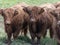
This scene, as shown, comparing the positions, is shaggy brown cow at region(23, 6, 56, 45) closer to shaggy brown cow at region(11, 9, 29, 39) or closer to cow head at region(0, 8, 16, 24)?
shaggy brown cow at region(11, 9, 29, 39)

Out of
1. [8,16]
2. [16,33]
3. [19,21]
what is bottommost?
[16,33]

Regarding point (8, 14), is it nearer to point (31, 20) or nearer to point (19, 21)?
point (19, 21)

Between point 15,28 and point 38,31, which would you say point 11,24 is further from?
point 38,31

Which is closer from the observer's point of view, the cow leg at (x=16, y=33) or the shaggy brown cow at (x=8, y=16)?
the shaggy brown cow at (x=8, y=16)

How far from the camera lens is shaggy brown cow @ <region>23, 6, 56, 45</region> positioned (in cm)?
950

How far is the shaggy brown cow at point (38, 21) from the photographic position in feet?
31.2

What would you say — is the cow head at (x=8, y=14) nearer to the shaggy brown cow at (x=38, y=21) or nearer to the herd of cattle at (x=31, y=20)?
the herd of cattle at (x=31, y=20)

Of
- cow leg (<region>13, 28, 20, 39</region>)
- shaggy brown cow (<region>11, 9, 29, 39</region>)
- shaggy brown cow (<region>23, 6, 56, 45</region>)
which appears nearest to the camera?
shaggy brown cow (<region>23, 6, 56, 45</region>)

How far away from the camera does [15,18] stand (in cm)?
962

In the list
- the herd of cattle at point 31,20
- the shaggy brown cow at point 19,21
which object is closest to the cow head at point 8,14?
the herd of cattle at point 31,20

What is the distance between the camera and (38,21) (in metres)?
9.52

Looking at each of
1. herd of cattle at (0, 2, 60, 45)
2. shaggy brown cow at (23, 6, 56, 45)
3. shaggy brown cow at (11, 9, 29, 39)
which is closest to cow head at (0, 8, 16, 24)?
herd of cattle at (0, 2, 60, 45)

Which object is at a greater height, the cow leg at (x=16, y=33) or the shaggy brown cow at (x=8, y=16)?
the shaggy brown cow at (x=8, y=16)

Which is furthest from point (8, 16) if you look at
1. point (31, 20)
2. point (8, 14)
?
point (31, 20)
